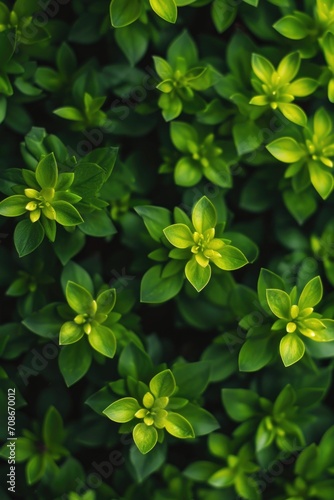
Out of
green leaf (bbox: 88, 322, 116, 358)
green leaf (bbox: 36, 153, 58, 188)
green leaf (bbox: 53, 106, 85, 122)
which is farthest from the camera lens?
green leaf (bbox: 53, 106, 85, 122)

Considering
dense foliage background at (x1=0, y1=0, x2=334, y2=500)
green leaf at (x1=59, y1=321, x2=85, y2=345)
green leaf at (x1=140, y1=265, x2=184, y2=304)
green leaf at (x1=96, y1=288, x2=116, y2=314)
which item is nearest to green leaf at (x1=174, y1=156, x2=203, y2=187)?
dense foliage background at (x1=0, y1=0, x2=334, y2=500)

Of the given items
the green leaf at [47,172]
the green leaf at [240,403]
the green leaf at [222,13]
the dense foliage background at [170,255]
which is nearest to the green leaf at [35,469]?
the dense foliage background at [170,255]

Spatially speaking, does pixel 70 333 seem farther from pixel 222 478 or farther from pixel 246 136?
pixel 246 136

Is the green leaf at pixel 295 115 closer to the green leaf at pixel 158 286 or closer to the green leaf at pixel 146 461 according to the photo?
the green leaf at pixel 158 286

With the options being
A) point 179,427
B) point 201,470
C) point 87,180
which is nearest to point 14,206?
point 87,180

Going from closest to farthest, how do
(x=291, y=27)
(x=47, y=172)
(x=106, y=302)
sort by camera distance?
(x=47, y=172)
(x=106, y=302)
(x=291, y=27)

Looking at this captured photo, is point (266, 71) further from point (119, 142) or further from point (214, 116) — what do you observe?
point (119, 142)

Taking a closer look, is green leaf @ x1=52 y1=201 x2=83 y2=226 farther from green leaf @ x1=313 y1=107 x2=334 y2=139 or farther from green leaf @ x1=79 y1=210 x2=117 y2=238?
green leaf @ x1=313 y1=107 x2=334 y2=139
